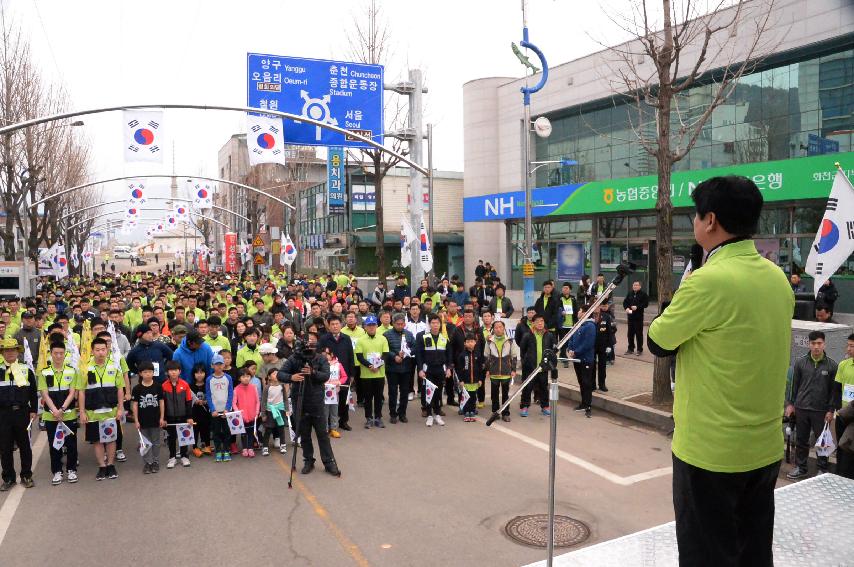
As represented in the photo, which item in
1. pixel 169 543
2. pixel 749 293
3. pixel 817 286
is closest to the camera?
pixel 749 293

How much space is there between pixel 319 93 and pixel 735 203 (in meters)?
15.7

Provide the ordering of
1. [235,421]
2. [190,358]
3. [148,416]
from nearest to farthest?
[148,416], [235,421], [190,358]

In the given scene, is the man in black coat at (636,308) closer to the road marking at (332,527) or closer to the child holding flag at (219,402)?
the child holding flag at (219,402)

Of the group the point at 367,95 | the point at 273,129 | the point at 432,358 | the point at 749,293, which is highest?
the point at 367,95

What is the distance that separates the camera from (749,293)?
2355 mm

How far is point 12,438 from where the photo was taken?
7840 mm

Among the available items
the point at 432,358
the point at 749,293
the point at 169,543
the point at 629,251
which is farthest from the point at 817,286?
the point at 629,251

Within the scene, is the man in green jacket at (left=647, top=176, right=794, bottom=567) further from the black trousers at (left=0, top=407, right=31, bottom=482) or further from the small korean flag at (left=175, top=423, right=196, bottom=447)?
the black trousers at (left=0, top=407, right=31, bottom=482)

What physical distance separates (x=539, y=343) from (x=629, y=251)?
15602 mm

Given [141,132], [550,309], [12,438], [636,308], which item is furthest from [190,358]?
[636,308]

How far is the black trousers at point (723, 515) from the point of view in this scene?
96.7 inches

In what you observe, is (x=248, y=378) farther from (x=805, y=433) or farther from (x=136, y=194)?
(x=136, y=194)

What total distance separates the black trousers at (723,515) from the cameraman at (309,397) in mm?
6024

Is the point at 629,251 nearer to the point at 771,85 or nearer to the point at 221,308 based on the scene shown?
the point at 771,85
